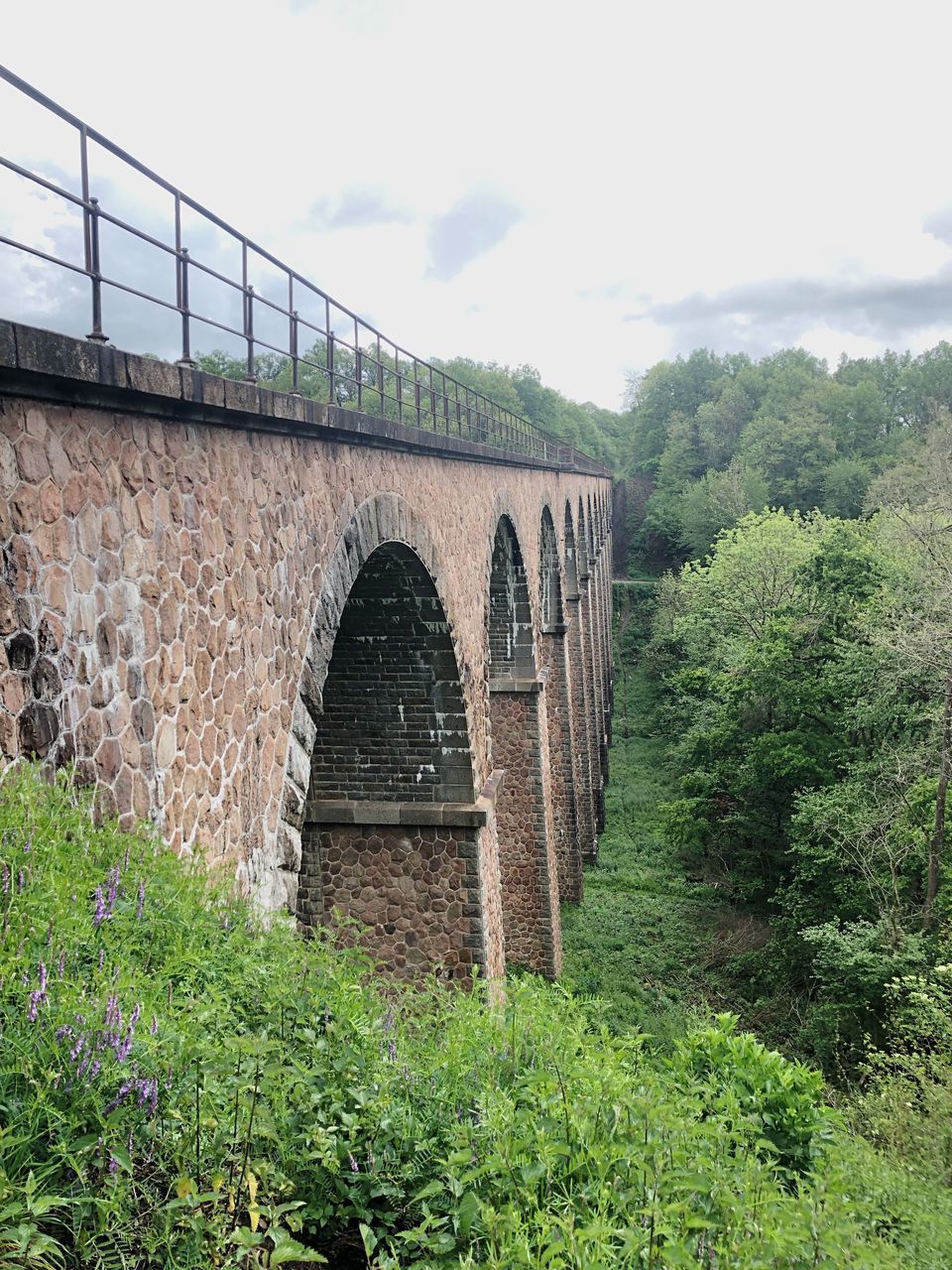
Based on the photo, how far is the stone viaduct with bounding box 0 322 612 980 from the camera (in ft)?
11.0

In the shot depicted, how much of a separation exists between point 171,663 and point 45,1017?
6.99 ft

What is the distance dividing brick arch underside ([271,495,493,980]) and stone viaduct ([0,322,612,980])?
21 millimetres

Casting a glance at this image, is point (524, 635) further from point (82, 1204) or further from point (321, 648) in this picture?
point (82, 1204)

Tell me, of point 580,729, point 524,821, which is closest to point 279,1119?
point 524,821

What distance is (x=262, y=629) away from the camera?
5125 millimetres

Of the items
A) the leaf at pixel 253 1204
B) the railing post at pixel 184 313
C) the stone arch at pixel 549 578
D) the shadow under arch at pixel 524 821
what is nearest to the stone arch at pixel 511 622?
the shadow under arch at pixel 524 821

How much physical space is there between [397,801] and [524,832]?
5.52 meters

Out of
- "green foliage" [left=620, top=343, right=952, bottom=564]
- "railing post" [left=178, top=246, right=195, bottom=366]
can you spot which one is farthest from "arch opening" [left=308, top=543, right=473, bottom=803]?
"green foliage" [left=620, top=343, right=952, bottom=564]

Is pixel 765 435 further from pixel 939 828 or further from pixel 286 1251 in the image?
pixel 286 1251

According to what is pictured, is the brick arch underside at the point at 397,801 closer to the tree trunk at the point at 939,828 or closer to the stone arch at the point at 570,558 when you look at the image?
the tree trunk at the point at 939,828

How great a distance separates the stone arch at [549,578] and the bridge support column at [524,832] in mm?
5781

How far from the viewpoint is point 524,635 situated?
16.2 metres

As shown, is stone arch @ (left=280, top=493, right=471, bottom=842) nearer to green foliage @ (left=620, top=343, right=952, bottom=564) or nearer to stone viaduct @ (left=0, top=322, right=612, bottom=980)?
stone viaduct @ (left=0, top=322, right=612, bottom=980)

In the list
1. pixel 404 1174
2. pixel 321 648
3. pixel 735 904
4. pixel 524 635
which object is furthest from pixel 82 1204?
pixel 735 904
